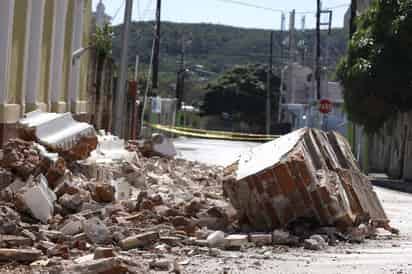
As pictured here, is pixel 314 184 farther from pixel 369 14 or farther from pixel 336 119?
pixel 336 119

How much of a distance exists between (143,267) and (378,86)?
22399 millimetres

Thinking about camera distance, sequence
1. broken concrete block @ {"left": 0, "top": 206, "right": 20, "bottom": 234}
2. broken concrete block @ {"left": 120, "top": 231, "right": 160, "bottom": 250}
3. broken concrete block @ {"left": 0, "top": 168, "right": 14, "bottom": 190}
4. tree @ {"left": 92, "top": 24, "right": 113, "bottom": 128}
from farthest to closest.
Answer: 1. tree @ {"left": 92, "top": 24, "right": 113, "bottom": 128}
2. broken concrete block @ {"left": 0, "top": 168, "right": 14, "bottom": 190}
3. broken concrete block @ {"left": 120, "top": 231, "right": 160, "bottom": 250}
4. broken concrete block @ {"left": 0, "top": 206, "right": 20, "bottom": 234}

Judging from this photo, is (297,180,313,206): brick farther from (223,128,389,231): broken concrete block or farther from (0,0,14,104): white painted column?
(0,0,14,104): white painted column

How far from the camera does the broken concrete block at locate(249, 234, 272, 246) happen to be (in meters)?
10.9

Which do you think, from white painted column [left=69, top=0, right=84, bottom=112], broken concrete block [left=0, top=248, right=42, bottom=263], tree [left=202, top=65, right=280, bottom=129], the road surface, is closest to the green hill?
tree [left=202, top=65, right=280, bottom=129]

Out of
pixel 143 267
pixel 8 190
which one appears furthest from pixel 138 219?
pixel 143 267

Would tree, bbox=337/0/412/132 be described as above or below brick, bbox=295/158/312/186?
above

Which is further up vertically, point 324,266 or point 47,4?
point 47,4

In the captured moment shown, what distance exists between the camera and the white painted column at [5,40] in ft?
44.4

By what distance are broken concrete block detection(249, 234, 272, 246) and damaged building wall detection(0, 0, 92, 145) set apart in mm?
4435

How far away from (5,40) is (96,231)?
16.4 feet

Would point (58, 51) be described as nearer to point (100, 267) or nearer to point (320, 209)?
point (320, 209)

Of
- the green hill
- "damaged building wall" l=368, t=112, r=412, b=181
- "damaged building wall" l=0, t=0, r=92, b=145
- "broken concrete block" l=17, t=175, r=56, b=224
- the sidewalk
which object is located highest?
the green hill

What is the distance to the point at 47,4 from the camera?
1727 cm
